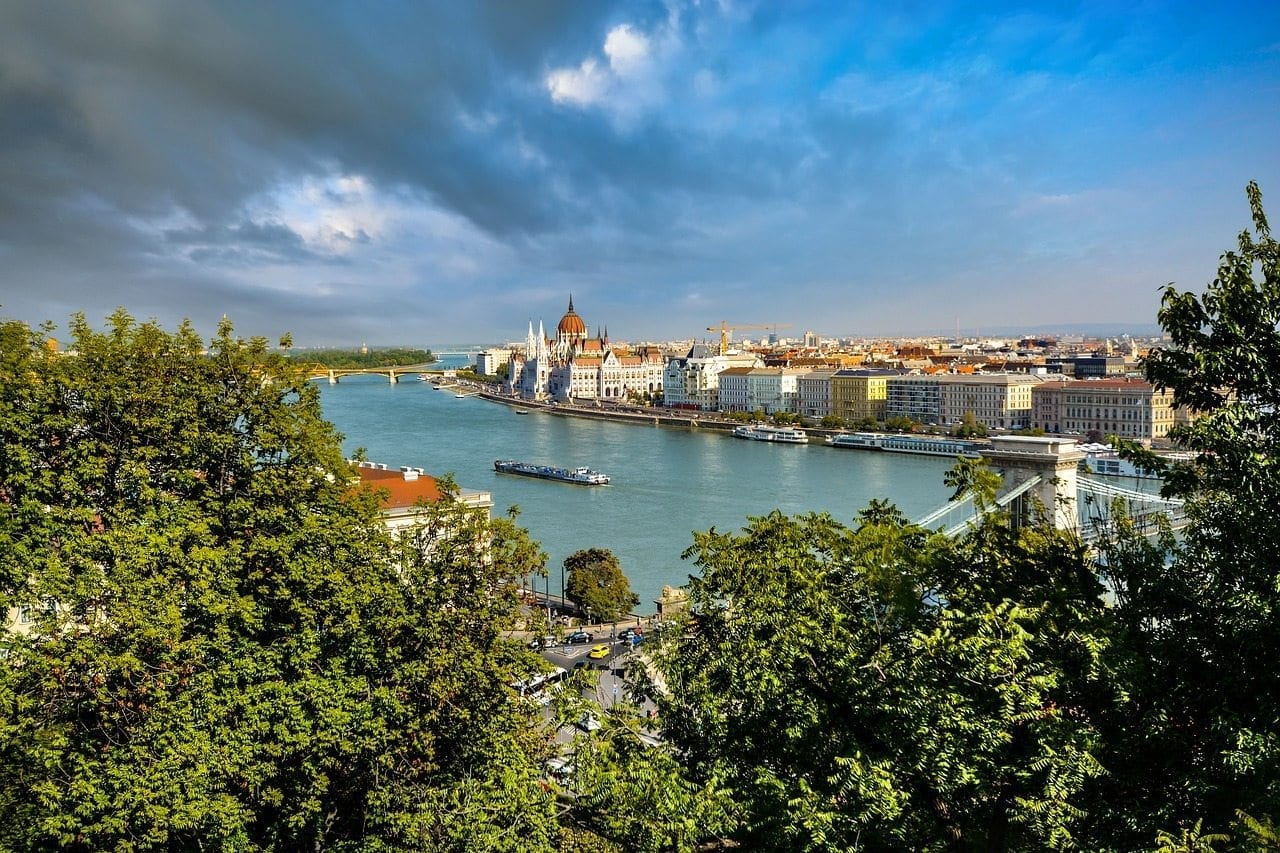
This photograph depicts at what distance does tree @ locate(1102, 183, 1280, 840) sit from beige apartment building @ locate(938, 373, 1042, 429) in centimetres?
3164

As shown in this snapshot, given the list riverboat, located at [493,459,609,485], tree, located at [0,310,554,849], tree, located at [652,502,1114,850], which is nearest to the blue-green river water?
riverboat, located at [493,459,609,485]

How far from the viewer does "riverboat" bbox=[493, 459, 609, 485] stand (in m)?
21.2

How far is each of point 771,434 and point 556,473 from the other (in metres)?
11.9

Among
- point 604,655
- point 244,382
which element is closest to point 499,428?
point 604,655

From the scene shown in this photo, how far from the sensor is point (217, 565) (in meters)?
3.98

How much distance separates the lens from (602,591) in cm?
1021

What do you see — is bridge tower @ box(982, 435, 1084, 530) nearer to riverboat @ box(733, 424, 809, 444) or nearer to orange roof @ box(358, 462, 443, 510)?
orange roof @ box(358, 462, 443, 510)

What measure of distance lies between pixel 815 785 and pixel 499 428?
111 ft

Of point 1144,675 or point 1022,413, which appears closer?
point 1144,675

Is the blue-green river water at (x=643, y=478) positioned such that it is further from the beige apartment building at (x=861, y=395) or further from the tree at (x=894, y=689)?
the beige apartment building at (x=861, y=395)

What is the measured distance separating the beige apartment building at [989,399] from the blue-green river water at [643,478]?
794 centimetres

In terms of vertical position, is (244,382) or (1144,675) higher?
(244,382)

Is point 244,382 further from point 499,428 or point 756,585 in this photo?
point 499,428

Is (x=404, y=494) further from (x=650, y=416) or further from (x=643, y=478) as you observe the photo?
(x=650, y=416)
